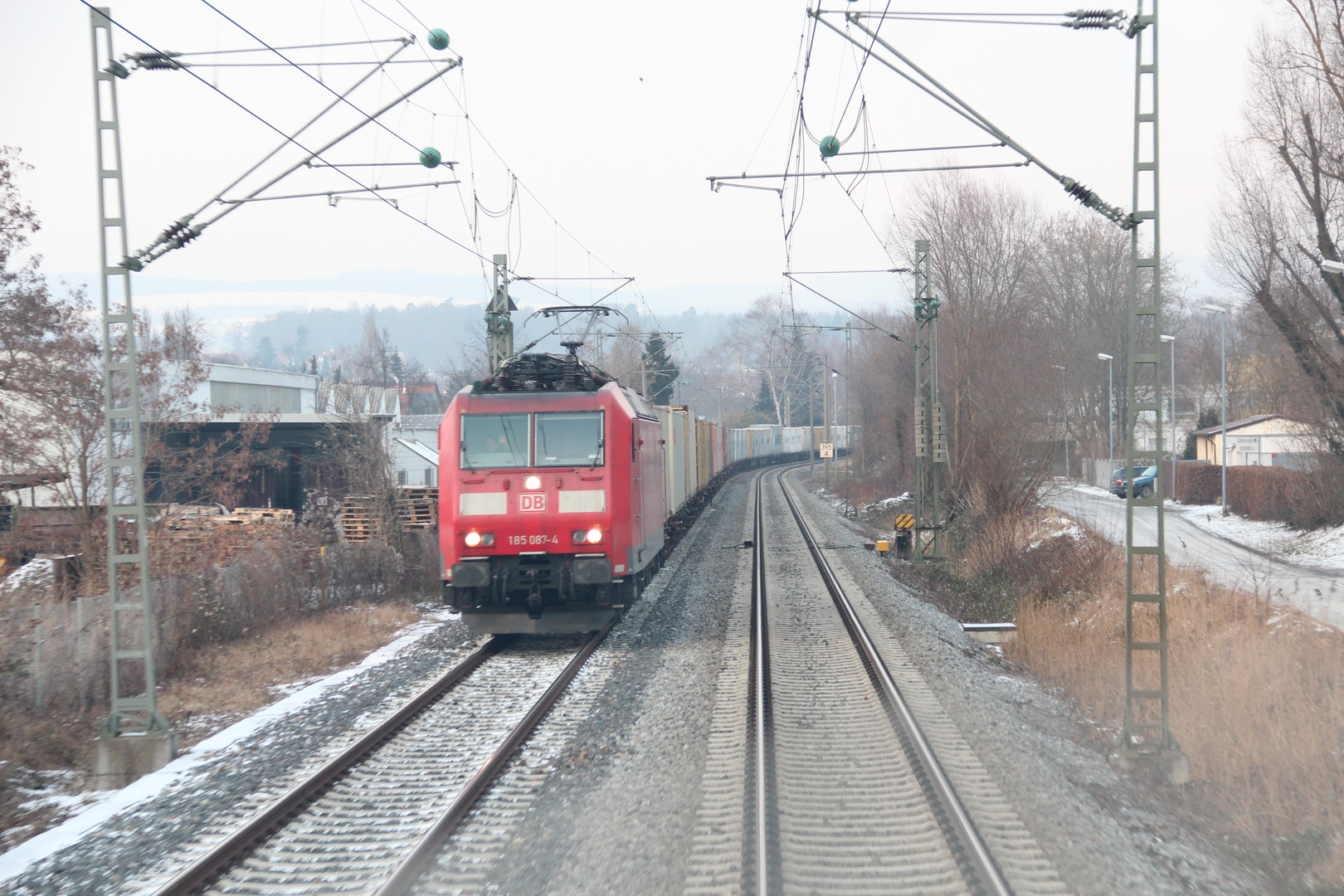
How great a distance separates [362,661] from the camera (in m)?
10.2

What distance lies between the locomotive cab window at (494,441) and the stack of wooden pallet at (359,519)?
25.5 feet

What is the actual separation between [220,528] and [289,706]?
7103mm

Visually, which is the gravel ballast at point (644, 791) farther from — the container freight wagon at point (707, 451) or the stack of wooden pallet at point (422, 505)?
the container freight wagon at point (707, 451)

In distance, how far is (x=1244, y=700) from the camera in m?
7.11

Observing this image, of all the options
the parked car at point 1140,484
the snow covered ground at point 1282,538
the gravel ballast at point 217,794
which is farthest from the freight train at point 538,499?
the parked car at point 1140,484

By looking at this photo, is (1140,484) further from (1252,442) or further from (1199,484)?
(1252,442)

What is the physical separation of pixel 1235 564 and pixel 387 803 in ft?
60.7

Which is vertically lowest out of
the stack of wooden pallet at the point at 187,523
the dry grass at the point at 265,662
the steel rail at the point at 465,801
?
the dry grass at the point at 265,662

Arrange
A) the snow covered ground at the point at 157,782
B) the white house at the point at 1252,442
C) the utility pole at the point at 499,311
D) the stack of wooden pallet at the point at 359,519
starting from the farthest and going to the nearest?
the white house at the point at 1252,442 < the stack of wooden pallet at the point at 359,519 < the utility pole at the point at 499,311 < the snow covered ground at the point at 157,782

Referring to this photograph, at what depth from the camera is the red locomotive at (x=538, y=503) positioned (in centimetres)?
1008

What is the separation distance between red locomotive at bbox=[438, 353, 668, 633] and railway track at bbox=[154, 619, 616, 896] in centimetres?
152

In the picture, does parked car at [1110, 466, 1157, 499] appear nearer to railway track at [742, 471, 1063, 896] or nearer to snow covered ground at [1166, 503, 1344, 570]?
snow covered ground at [1166, 503, 1344, 570]

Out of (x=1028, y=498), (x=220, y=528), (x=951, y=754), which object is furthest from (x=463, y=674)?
(x=1028, y=498)

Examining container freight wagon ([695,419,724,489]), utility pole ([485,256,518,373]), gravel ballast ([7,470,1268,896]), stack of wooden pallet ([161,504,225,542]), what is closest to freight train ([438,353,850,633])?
gravel ballast ([7,470,1268,896])
